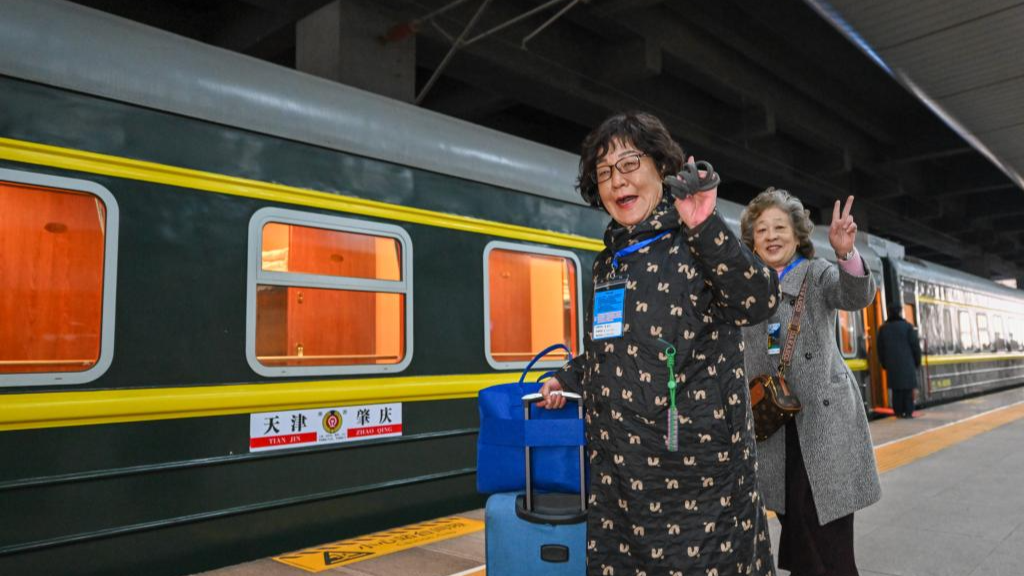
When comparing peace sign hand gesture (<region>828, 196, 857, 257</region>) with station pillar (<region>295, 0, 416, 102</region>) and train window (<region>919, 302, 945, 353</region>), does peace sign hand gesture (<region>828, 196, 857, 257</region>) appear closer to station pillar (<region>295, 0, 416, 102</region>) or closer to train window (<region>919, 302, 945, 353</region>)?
station pillar (<region>295, 0, 416, 102</region>)

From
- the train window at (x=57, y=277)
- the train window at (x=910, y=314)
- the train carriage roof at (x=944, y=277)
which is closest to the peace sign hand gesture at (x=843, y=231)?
the train window at (x=57, y=277)

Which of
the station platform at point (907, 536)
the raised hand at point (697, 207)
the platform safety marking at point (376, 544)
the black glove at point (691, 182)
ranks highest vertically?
the black glove at point (691, 182)

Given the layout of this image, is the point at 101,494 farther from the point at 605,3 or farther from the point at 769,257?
the point at 605,3

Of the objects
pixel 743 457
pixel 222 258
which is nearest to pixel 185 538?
pixel 222 258

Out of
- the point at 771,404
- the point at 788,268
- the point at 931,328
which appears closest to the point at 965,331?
the point at 931,328

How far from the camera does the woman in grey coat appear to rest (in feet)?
8.66

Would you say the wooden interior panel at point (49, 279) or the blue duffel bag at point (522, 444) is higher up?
the wooden interior panel at point (49, 279)

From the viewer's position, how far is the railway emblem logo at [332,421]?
3.75 meters

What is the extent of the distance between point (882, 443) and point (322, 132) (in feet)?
22.3

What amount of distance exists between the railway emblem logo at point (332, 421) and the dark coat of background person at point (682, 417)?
2259 mm

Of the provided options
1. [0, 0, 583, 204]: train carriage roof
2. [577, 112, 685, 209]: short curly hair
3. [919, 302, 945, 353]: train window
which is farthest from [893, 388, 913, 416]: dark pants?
[577, 112, 685, 209]: short curly hair

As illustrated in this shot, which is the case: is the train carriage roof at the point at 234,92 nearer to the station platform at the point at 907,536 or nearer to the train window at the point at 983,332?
the station platform at the point at 907,536

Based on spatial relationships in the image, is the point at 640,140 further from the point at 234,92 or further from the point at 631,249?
the point at 234,92

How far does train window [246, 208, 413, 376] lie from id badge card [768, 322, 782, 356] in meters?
2.06
